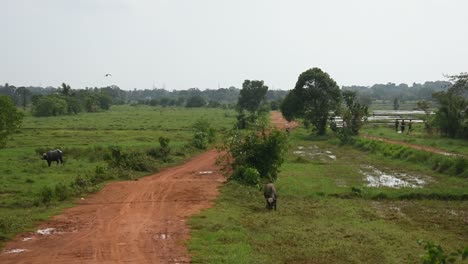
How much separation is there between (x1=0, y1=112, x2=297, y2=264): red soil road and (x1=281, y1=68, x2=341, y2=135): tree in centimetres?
2767

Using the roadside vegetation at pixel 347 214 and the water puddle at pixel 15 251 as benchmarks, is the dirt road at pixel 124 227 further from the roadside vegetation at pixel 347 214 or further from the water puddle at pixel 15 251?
the roadside vegetation at pixel 347 214

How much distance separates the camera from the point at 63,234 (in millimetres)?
13789

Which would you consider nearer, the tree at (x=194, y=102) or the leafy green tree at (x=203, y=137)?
the leafy green tree at (x=203, y=137)

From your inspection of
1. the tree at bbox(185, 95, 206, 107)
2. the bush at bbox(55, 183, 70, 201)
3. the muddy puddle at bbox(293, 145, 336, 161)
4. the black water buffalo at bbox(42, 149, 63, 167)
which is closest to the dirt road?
the bush at bbox(55, 183, 70, 201)

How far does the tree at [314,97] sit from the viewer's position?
48.1 metres

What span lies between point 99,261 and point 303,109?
1580 inches

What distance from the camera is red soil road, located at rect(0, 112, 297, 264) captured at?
11777mm

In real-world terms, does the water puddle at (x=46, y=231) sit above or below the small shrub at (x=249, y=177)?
below

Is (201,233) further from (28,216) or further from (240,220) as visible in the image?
(28,216)

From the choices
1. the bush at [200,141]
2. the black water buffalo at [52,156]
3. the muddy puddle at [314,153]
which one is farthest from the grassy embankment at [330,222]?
the bush at [200,141]

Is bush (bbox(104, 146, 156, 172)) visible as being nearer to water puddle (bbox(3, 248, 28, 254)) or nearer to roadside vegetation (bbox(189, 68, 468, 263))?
roadside vegetation (bbox(189, 68, 468, 263))

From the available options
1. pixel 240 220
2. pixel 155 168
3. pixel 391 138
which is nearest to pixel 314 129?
pixel 391 138

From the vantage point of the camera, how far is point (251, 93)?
86812 mm

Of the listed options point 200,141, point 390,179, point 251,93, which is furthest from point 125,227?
point 251,93
